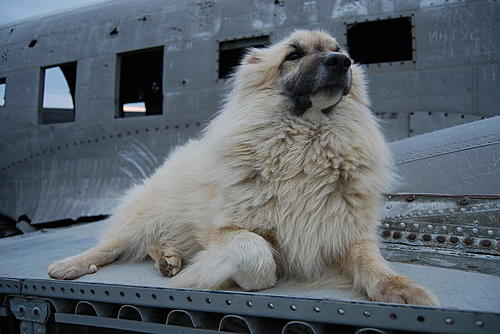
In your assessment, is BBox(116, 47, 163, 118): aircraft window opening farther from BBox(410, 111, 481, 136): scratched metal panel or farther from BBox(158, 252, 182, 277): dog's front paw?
BBox(158, 252, 182, 277): dog's front paw

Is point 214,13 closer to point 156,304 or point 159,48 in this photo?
point 159,48

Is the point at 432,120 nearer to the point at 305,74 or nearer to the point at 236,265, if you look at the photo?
the point at 305,74

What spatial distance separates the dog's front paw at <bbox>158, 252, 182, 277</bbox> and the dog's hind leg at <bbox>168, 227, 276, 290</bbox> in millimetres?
217

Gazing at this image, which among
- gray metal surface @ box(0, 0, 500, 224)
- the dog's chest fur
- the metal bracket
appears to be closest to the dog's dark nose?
the dog's chest fur

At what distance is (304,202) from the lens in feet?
5.57

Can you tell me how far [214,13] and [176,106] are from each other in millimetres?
1555

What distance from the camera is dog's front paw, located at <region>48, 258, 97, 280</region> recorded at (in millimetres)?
1890

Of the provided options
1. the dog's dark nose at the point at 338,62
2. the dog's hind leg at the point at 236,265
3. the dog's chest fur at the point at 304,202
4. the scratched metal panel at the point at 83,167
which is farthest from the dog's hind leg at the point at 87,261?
the scratched metal panel at the point at 83,167

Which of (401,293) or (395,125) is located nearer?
(401,293)

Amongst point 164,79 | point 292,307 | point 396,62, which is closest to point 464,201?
point 292,307

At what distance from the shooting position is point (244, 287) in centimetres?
152

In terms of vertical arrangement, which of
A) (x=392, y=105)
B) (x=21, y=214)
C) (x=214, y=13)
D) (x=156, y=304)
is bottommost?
(x=21, y=214)

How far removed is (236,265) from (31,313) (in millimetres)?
1113

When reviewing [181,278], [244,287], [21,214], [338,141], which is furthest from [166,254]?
[21,214]
